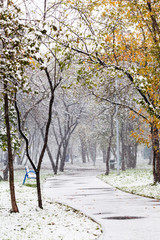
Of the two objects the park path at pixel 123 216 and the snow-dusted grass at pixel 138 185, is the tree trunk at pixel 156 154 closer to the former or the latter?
the snow-dusted grass at pixel 138 185

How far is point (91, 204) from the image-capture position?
11898mm

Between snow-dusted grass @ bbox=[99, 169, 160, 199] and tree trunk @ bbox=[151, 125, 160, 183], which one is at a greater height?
tree trunk @ bbox=[151, 125, 160, 183]

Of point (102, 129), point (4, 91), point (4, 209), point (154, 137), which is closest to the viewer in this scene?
point (4, 91)

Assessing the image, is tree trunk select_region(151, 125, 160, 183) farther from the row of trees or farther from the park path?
the park path

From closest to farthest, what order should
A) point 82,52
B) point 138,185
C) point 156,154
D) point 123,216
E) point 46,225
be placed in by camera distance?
point 46,225
point 123,216
point 82,52
point 156,154
point 138,185

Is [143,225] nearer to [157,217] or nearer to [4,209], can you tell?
[157,217]

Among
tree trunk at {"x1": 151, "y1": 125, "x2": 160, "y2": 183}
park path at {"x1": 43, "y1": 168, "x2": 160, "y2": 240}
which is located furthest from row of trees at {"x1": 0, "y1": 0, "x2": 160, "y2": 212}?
park path at {"x1": 43, "y1": 168, "x2": 160, "y2": 240}

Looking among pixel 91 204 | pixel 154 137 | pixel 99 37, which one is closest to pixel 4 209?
pixel 91 204

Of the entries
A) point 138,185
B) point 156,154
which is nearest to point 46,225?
point 156,154

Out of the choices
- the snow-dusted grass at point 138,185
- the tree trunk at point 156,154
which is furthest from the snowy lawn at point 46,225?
the tree trunk at point 156,154

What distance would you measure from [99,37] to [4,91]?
16.2 ft

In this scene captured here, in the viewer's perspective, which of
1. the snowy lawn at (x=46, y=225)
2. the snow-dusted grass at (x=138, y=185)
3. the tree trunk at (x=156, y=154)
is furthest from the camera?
Result: the tree trunk at (x=156, y=154)

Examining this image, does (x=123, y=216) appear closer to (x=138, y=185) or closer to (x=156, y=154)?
(x=156, y=154)

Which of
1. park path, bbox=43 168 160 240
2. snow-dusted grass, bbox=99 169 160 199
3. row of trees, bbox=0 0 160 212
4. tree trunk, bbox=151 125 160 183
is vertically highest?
row of trees, bbox=0 0 160 212
